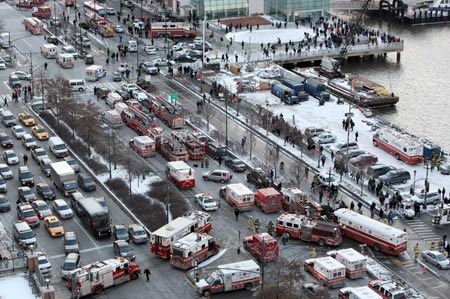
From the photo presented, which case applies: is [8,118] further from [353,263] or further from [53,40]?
[353,263]

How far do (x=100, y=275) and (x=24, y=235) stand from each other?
326 inches

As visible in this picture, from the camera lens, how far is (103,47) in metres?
118

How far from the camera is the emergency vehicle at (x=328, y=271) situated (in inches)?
2366

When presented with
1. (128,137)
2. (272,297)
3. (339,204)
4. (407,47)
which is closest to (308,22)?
(407,47)

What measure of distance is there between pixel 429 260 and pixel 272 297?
14.0 m

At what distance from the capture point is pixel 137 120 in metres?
86.9

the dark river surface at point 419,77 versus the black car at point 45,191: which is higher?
the black car at point 45,191

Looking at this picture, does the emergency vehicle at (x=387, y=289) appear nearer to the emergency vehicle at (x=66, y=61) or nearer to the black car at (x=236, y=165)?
the black car at (x=236, y=165)

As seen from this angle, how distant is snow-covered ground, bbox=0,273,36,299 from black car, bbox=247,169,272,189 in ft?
105

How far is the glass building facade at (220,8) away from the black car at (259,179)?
2222 inches

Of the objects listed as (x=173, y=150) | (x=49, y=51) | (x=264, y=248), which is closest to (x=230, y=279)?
(x=264, y=248)

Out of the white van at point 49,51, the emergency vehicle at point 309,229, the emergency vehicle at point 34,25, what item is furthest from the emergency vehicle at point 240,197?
the emergency vehicle at point 34,25

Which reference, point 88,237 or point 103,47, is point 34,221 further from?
point 103,47

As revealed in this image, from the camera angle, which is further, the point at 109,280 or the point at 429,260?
the point at 429,260
